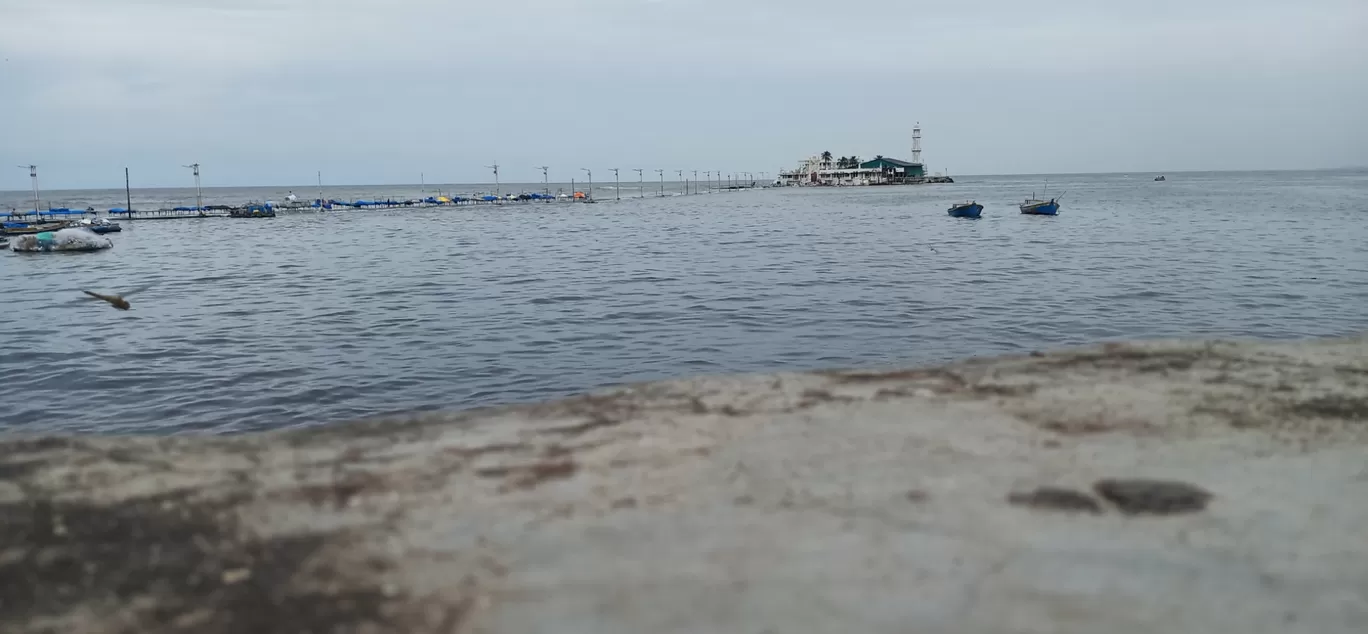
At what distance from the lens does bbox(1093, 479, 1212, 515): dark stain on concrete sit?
387 centimetres

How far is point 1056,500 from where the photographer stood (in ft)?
13.0

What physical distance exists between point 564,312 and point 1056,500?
1730 centimetres

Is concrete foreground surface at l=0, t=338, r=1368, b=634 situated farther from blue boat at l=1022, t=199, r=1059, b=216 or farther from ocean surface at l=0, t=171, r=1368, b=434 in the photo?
blue boat at l=1022, t=199, r=1059, b=216

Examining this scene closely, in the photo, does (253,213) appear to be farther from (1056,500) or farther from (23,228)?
(1056,500)

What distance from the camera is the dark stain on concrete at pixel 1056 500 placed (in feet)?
12.7

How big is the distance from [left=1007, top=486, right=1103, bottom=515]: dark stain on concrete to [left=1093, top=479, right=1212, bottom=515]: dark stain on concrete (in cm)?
11

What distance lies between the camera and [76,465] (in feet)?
15.2

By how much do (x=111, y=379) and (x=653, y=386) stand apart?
12.3m

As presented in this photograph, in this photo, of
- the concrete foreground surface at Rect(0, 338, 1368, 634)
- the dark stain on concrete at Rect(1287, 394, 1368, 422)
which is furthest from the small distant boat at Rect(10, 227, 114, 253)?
the dark stain on concrete at Rect(1287, 394, 1368, 422)

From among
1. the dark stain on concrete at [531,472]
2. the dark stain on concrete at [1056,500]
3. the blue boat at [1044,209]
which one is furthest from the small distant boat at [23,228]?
the blue boat at [1044,209]

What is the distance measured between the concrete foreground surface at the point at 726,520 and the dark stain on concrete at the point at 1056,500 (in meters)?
0.02

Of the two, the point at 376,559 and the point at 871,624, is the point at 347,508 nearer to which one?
the point at 376,559

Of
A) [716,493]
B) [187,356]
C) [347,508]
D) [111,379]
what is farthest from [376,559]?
[187,356]

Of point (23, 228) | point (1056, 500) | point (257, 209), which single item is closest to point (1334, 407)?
point (1056, 500)
